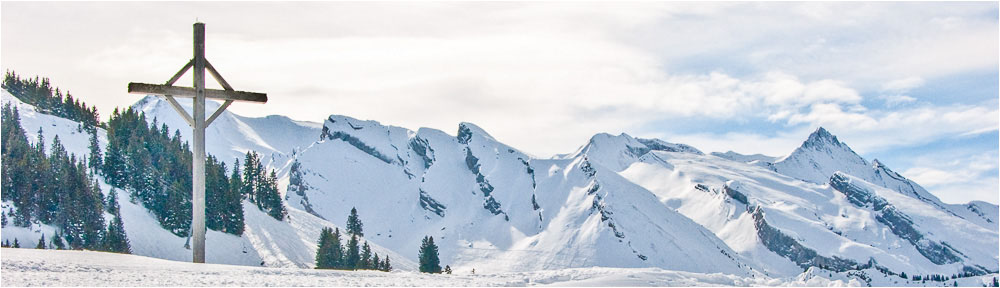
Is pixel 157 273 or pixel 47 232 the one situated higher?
pixel 47 232

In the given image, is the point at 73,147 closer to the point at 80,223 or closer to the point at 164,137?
the point at 164,137

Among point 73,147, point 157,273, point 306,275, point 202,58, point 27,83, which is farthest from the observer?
point 27,83

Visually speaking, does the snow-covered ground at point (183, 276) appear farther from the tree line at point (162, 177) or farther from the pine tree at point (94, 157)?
the pine tree at point (94, 157)

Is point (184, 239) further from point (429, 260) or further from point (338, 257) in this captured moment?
point (429, 260)

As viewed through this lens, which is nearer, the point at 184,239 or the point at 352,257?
the point at 184,239

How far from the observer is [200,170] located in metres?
28.3

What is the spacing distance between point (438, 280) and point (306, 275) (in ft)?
11.1

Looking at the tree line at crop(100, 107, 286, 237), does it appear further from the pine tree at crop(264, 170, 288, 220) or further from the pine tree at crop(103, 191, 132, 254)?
the pine tree at crop(264, 170, 288, 220)

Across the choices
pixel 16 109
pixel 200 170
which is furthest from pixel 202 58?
pixel 16 109

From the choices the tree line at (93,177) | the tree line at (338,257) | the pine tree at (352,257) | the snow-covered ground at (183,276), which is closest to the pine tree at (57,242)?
the tree line at (93,177)

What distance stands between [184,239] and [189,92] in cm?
6254

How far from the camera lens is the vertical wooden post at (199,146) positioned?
27641 mm

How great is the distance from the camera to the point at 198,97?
27781 millimetres

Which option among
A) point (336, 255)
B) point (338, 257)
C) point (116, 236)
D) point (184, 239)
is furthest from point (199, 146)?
point (338, 257)
